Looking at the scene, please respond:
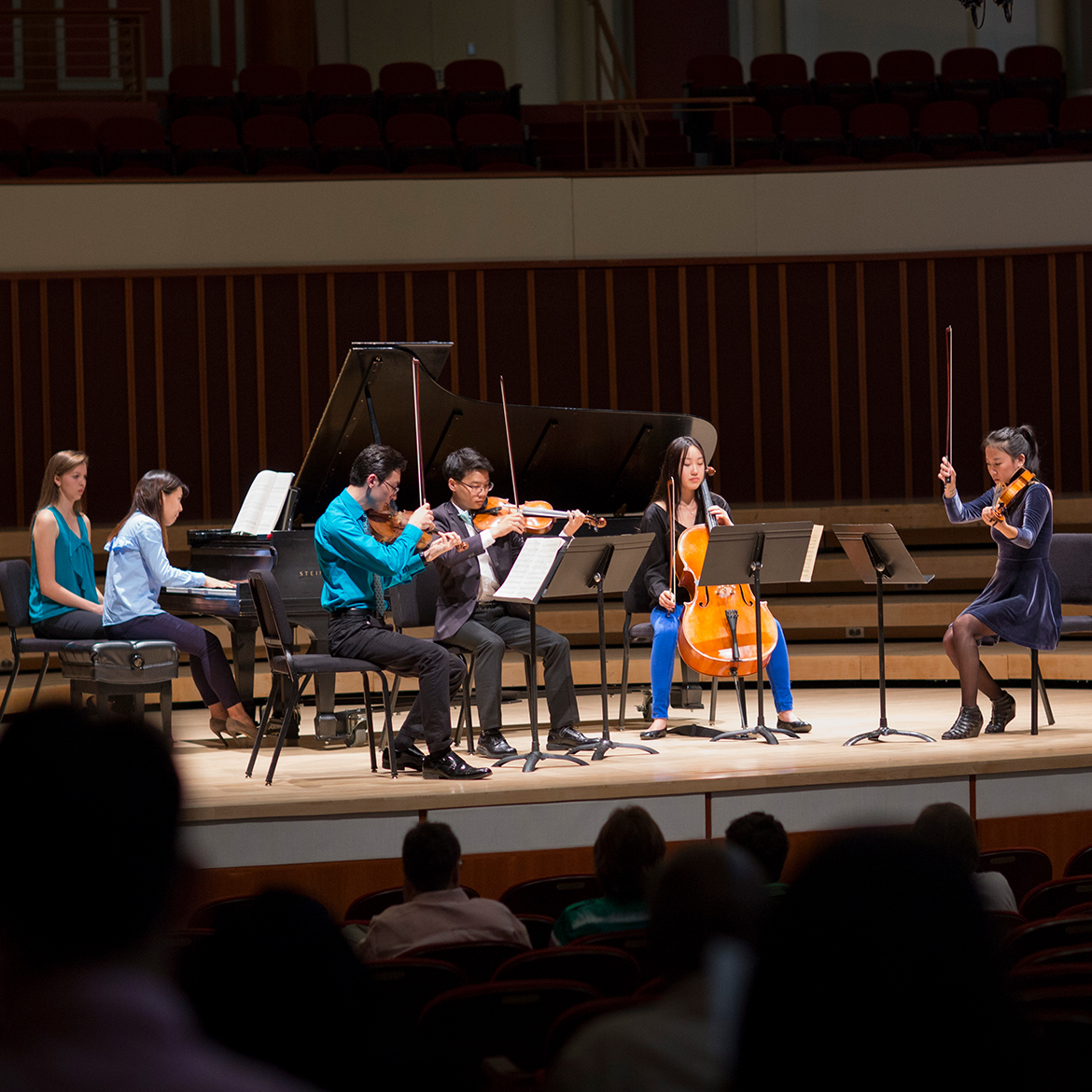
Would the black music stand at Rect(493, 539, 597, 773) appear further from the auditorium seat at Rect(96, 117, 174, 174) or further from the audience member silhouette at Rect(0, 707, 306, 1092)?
the auditorium seat at Rect(96, 117, 174, 174)

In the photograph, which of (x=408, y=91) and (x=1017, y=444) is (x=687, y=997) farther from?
(x=408, y=91)

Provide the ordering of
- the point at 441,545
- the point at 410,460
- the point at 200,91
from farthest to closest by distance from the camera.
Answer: the point at 200,91 < the point at 410,460 < the point at 441,545

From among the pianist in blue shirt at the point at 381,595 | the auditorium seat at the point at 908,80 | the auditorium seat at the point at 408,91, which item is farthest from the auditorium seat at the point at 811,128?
the pianist in blue shirt at the point at 381,595

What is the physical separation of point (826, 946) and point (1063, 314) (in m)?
9.05

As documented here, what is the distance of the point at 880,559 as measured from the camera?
4.68 m

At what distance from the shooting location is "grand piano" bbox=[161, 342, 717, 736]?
4.95 metres

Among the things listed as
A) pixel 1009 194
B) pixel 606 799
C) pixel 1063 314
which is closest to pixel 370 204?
pixel 1009 194

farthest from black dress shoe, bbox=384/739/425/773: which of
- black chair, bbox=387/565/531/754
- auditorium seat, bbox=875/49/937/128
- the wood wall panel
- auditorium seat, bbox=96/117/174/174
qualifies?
auditorium seat, bbox=875/49/937/128

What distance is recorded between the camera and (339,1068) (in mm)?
1146

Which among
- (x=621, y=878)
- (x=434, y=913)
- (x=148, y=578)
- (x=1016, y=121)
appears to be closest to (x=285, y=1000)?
(x=434, y=913)

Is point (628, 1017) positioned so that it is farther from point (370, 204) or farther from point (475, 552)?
point (370, 204)

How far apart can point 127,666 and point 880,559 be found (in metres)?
2.76

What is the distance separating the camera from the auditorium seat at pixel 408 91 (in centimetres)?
935

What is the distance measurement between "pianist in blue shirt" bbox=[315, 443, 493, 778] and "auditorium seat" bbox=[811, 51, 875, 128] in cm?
633
